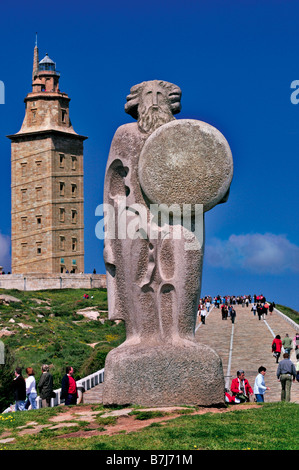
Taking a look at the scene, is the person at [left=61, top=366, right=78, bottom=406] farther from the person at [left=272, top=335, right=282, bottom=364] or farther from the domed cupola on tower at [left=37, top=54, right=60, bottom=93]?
the domed cupola on tower at [left=37, top=54, right=60, bottom=93]

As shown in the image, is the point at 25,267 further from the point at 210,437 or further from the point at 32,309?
the point at 210,437

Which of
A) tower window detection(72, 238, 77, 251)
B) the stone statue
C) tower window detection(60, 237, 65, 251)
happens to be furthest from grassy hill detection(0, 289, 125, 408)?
tower window detection(72, 238, 77, 251)

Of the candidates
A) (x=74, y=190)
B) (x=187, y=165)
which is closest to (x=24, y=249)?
(x=74, y=190)

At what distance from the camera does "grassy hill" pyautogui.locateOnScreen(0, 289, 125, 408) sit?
24909mm

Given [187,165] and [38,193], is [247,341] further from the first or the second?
[38,193]

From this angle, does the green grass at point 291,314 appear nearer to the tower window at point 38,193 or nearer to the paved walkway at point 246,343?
the paved walkway at point 246,343

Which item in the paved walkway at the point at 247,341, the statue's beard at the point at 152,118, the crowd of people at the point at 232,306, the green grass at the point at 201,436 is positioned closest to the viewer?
the green grass at the point at 201,436

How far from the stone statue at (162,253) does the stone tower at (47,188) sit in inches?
2446

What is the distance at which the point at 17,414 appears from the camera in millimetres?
10320

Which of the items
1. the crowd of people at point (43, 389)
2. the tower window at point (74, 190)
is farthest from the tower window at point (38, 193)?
the crowd of people at point (43, 389)

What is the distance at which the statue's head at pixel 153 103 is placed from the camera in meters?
10.7

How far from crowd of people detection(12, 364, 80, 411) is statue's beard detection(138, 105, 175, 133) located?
3.91m

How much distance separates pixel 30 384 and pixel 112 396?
429 centimetres
